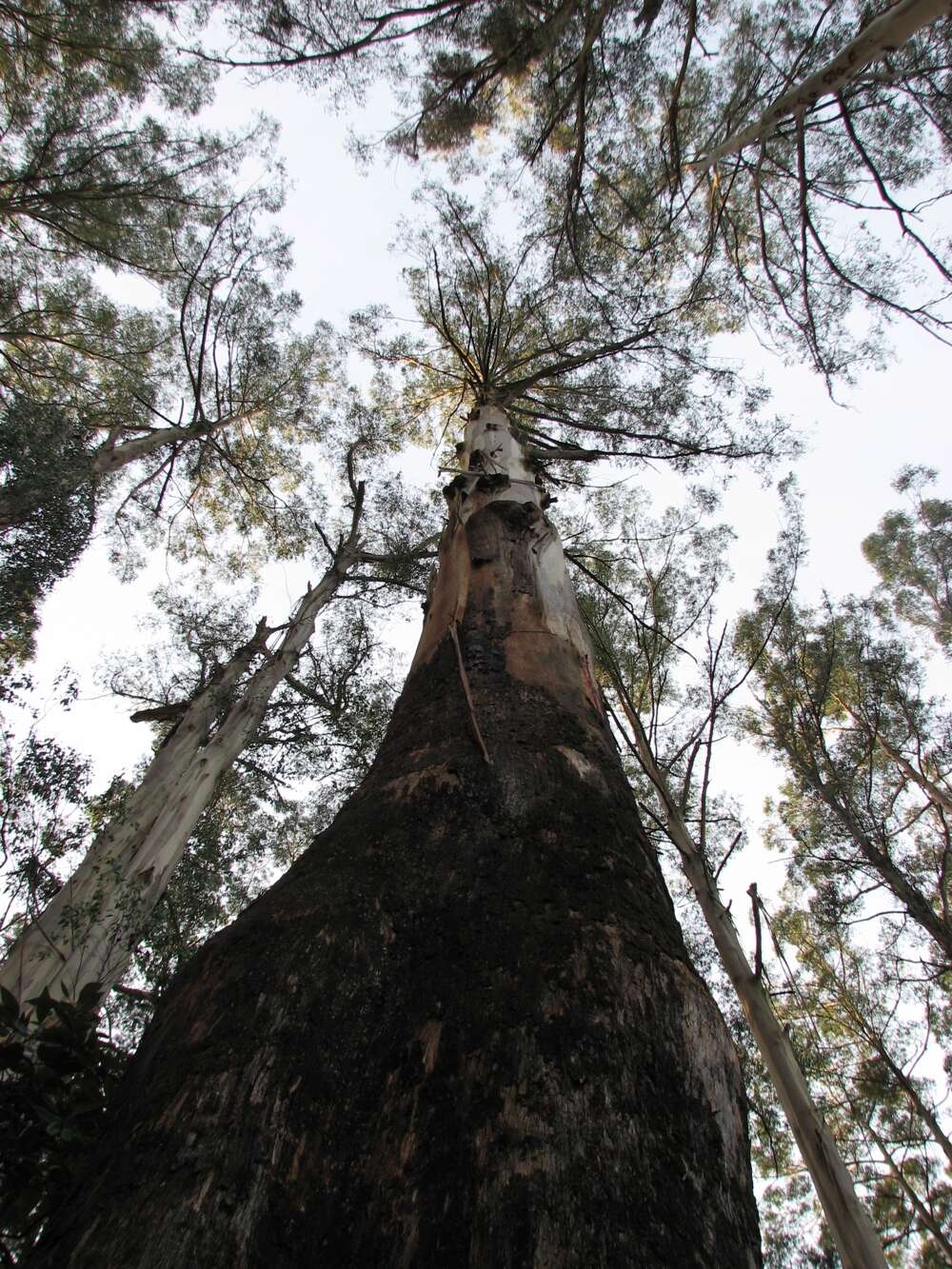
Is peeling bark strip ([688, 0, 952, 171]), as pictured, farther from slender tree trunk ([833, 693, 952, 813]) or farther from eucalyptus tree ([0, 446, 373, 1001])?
slender tree trunk ([833, 693, 952, 813])

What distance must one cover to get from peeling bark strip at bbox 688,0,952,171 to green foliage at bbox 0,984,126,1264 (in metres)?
4.74

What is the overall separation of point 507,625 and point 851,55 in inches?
140

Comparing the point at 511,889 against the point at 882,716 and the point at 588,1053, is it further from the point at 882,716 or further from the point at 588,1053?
the point at 882,716

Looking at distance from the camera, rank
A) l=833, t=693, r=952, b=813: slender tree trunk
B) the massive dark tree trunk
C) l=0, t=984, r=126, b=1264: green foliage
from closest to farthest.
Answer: the massive dark tree trunk
l=0, t=984, r=126, b=1264: green foliage
l=833, t=693, r=952, b=813: slender tree trunk

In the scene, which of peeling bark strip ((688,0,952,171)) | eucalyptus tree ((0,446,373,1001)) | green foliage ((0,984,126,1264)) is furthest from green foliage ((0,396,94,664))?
peeling bark strip ((688,0,952,171))

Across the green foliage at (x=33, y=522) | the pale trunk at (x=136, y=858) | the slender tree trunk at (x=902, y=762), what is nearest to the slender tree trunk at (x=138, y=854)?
the pale trunk at (x=136, y=858)

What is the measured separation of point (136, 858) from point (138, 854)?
31 millimetres

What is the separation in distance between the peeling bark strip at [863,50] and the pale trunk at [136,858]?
210 inches

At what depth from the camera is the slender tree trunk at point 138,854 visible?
3361mm

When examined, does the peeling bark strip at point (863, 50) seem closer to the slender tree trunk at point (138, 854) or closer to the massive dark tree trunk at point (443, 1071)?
the massive dark tree trunk at point (443, 1071)

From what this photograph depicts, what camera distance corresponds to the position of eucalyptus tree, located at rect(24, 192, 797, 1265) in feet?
2.22

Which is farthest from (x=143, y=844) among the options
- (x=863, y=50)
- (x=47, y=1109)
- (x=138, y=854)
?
(x=863, y=50)

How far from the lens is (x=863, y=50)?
3.06 meters

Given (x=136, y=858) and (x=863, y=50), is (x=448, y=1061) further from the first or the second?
(x=863, y=50)
